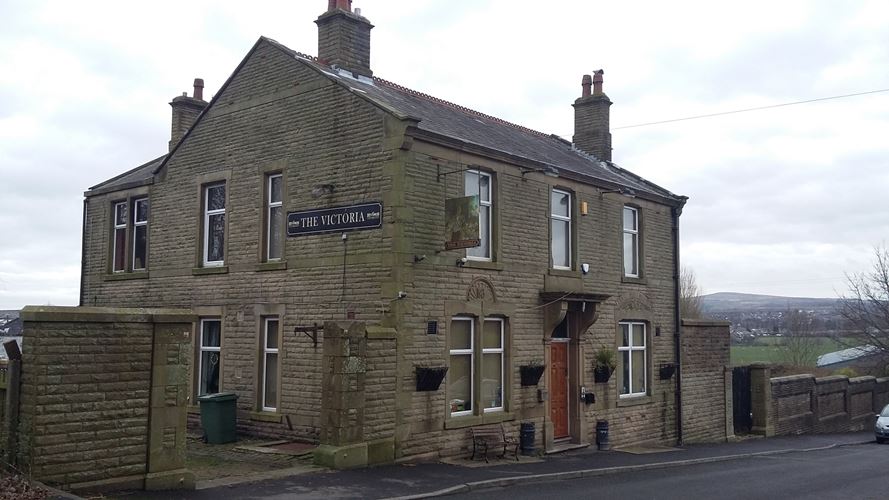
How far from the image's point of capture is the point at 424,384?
1435 cm

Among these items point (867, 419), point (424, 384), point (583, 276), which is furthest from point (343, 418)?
point (867, 419)

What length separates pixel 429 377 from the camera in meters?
14.4

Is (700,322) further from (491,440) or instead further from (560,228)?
(491,440)

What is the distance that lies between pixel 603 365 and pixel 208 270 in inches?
368

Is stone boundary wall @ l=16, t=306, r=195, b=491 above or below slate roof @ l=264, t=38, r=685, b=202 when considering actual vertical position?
below

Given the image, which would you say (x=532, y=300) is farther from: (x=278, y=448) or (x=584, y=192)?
(x=278, y=448)

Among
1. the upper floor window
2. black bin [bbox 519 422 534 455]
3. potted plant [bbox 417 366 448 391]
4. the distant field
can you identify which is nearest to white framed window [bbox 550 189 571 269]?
black bin [bbox 519 422 534 455]

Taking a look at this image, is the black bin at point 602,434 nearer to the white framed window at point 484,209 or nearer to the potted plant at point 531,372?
the potted plant at point 531,372

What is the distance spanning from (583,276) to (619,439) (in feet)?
14.1

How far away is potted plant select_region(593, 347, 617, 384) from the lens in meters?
18.6

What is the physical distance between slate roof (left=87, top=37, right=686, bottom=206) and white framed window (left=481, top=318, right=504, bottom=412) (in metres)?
3.67

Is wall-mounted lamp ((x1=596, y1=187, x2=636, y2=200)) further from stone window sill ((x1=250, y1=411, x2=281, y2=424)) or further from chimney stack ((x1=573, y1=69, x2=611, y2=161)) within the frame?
stone window sill ((x1=250, y1=411, x2=281, y2=424))

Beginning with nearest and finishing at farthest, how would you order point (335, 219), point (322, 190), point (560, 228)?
point (335, 219) → point (322, 190) → point (560, 228)

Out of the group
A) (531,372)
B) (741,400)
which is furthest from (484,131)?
(741,400)
